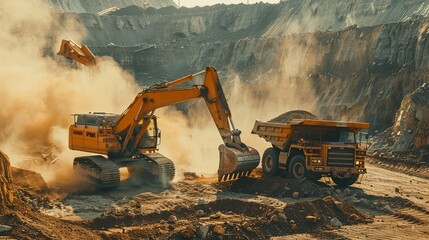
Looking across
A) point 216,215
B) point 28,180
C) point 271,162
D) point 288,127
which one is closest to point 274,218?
point 216,215

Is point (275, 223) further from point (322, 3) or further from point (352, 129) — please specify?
point (322, 3)

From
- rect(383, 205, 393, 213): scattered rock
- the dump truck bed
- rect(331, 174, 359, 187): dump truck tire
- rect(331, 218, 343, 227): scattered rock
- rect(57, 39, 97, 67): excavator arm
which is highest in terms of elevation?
rect(57, 39, 97, 67): excavator arm

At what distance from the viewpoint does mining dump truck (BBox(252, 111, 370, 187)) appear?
64.5 feet

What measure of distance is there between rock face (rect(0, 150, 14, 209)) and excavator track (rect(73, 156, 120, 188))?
5.29m

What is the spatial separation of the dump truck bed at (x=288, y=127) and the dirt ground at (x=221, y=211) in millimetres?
1373

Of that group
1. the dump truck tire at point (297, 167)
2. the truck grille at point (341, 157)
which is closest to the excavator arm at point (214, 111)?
the dump truck tire at point (297, 167)

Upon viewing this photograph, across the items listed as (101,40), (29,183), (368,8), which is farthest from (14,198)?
(101,40)

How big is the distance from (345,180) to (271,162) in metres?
2.57

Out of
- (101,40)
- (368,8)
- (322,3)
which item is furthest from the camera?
(101,40)

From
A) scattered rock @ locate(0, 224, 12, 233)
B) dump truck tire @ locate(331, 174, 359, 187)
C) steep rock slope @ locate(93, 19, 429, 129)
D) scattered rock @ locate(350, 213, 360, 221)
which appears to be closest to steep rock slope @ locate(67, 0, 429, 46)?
steep rock slope @ locate(93, 19, 429, 129)

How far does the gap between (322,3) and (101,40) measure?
2820 cm

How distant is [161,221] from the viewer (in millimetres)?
14742

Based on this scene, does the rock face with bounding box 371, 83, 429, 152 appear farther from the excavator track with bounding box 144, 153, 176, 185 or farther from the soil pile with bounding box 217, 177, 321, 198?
the excavator track with bounding box 144, 153, 176, 185

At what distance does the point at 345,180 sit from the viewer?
2070cm
